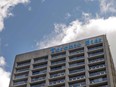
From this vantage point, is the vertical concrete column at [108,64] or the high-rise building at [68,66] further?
the high-rise building at [68,66]

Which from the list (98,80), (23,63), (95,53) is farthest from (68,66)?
(23,63)

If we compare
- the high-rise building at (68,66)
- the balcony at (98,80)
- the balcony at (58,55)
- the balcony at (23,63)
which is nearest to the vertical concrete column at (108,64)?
the high-rise building at (68,66)

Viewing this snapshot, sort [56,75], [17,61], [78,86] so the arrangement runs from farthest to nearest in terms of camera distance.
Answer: [17,61], [56,75], [78,86]

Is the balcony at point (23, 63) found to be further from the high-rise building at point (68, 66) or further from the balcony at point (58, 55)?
the balcony at point (58, 55)

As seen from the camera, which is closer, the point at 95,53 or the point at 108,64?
the point at 108,64

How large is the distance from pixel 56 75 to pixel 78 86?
9.69 metres

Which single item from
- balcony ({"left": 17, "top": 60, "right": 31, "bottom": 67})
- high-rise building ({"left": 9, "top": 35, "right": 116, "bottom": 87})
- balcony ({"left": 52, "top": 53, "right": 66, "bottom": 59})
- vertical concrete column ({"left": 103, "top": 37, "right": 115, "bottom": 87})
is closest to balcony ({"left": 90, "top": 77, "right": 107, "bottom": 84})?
high-rise building ({"left": 9, "top": 35, "right": 116, "bottom": 87})

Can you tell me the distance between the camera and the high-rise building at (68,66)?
98188 millimetres

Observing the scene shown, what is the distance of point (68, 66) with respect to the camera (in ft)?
342

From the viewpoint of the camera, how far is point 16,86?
4181 inches

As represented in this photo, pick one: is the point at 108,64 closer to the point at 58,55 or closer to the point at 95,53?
the point at 95,53

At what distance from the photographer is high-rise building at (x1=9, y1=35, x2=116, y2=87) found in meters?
98.2

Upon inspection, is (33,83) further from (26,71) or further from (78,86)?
(78,86)

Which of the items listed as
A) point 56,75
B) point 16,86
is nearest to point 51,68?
point 56,75
